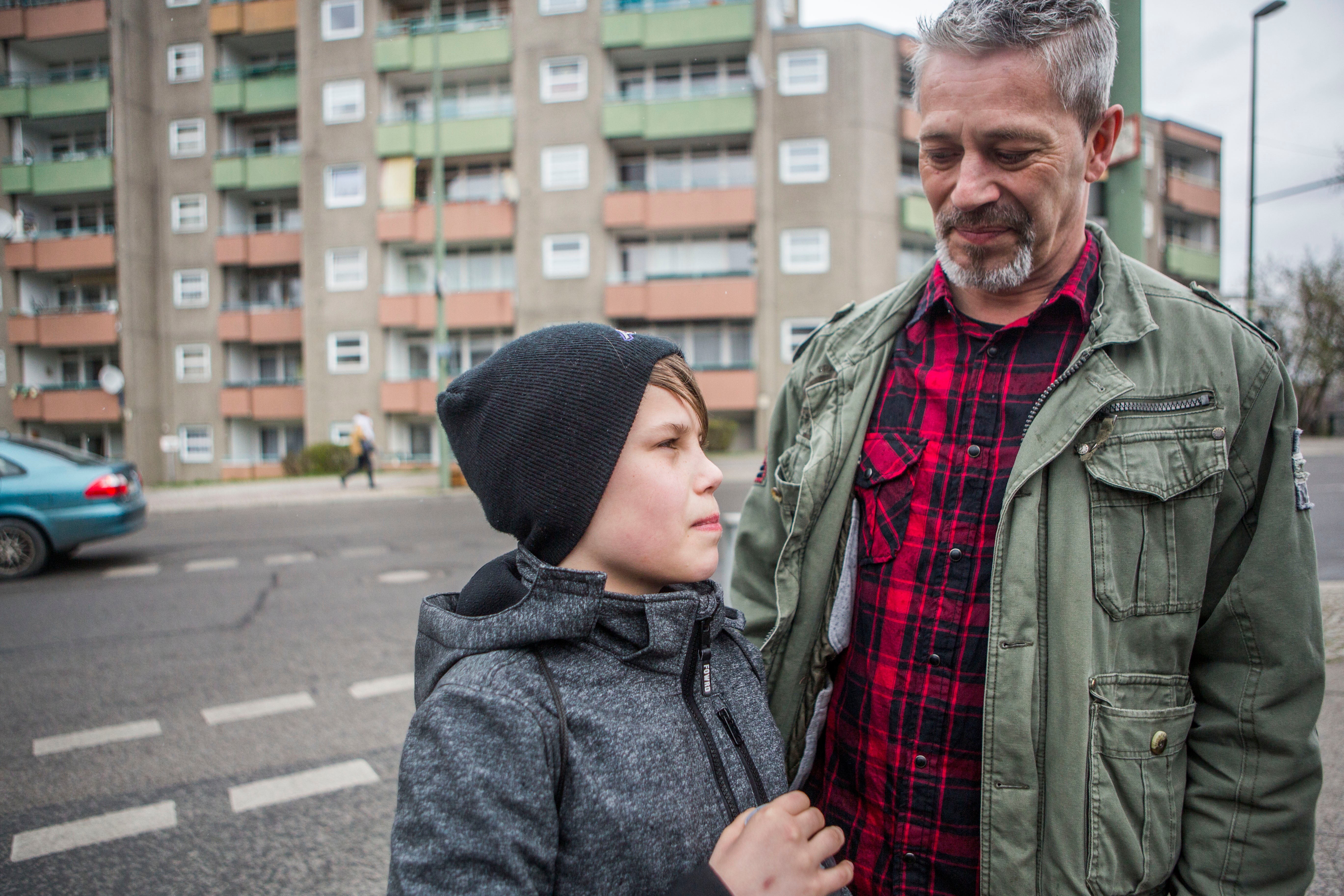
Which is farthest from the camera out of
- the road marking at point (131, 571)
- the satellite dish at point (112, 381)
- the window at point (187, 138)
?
the window at point (187, 138)

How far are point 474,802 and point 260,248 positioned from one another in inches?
1334

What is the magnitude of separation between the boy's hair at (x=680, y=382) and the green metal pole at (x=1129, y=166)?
6.64ft

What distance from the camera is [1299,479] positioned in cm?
145

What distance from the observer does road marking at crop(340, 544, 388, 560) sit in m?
9.28

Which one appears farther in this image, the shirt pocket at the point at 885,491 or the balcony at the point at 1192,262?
the balcony at the point at 1192,262

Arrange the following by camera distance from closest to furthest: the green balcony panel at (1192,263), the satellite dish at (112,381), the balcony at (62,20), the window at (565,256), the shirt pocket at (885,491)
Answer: the shirt pocket at (885,491) < the satellite dish at (112,381) < the balcony at (62,20) < the window at (565,256) < the green balcony panel at (1192,263)

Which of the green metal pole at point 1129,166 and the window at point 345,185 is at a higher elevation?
the window at point 345,185

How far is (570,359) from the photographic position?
4.46 ft

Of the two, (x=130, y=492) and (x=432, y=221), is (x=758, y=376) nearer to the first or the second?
(x=432, y=221)

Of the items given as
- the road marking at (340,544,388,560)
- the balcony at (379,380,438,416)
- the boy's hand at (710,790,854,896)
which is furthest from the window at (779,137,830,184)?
the boy's hand at (710,790,854,896)

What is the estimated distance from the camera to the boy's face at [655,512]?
4.49 feet

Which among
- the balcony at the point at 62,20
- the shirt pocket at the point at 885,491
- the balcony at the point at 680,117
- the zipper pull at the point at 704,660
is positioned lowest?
the zipper pull at the point at 704,660

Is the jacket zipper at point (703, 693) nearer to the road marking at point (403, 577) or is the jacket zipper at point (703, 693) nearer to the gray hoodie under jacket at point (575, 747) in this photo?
the gray hoodie under jacket at point (575, 747)

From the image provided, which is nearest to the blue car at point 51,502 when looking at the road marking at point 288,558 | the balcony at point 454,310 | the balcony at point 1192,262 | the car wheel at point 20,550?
the car wheel at point 20,550
